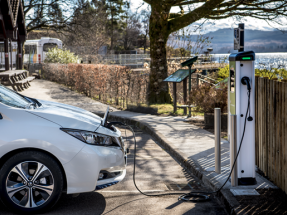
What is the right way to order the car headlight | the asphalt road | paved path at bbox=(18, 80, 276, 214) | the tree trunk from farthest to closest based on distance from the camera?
the tree trunk → paved path at bbox=(18, 80, 276, 214) → the asphalt road → the car headlight

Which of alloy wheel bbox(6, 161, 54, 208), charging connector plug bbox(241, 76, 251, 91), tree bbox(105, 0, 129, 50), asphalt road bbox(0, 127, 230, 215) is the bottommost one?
asphalt road bbox(0, 127, 230, 215)

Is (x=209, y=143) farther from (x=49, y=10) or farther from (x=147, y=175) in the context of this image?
(x=49, y=10)

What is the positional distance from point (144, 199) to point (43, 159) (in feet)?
4.74

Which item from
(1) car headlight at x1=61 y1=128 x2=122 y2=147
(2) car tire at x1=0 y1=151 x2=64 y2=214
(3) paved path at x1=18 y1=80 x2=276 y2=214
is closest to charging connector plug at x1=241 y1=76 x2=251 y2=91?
(3) paved path at x1=18 y1=80 x2=276 y2=214

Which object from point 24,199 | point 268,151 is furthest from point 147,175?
point 24,199

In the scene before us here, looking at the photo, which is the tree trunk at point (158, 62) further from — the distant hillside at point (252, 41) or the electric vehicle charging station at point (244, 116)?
the electric vehicle charging station at point (244, 116)

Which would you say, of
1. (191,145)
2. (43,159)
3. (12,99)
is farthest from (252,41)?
(43,159)

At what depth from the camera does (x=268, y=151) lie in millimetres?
4977

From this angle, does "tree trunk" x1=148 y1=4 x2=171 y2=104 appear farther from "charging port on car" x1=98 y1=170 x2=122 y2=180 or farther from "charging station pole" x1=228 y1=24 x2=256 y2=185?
"charging port on car" x1=98 y1=170 x2=122 y2=180

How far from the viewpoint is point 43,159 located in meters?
3.87

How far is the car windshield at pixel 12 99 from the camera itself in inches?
173

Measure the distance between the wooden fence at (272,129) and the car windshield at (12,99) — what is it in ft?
10.6

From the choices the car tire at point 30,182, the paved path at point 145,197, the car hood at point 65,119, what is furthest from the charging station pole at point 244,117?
the car tire at point 30,182

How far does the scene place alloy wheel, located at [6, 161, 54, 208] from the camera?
3.86 m
